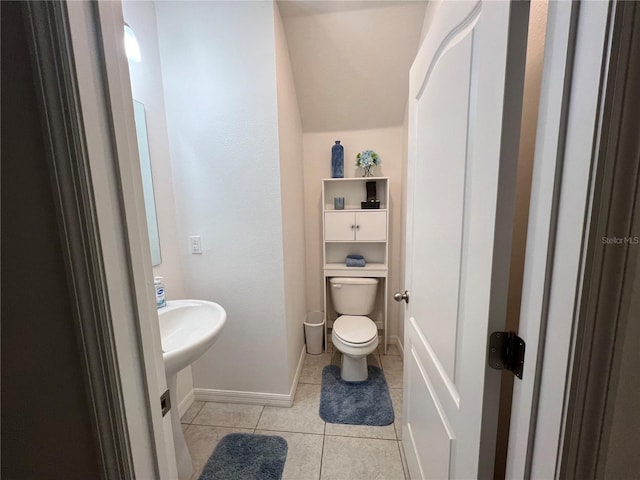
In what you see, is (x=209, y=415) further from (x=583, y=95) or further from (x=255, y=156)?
(x=583, y=95)

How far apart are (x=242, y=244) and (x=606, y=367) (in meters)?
1.53

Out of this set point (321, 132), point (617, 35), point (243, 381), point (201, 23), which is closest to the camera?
point (617, 35)

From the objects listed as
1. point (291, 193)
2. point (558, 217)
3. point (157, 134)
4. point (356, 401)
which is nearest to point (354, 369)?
point (356, 401)

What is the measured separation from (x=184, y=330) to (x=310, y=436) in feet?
3.16

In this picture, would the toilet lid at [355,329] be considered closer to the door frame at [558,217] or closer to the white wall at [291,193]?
the white wall at [291,193]

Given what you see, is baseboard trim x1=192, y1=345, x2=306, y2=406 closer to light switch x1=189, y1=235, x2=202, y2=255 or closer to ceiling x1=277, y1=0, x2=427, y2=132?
light switch x1=189, y1=235, x2=202, y2=255

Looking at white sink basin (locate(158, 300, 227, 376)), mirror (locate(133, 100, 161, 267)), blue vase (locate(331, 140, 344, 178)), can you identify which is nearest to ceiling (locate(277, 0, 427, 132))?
blue vase (locate(331, 140, 344, 178))

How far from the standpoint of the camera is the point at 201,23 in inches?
55.2

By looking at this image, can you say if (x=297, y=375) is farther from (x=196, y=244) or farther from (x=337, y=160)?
(x=337, y=160)

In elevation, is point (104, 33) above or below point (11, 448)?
above

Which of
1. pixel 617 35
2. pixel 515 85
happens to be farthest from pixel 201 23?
pixel 617 35

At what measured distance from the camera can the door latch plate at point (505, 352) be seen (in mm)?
519

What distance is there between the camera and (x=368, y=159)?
2088 millimetres

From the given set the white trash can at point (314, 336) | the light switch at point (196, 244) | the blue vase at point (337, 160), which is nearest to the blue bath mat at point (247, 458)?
the white trash can at point (314, 336)
